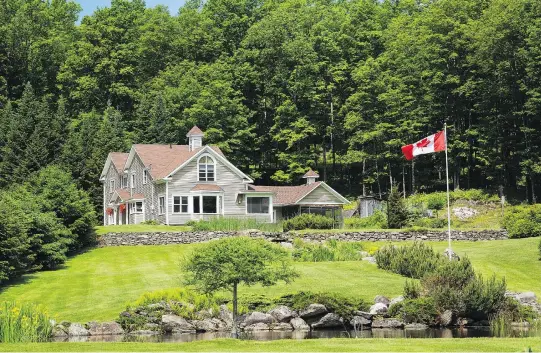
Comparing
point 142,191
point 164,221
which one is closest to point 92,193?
point 142,191

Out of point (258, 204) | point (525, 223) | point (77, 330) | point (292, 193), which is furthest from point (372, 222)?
point (77, 330)

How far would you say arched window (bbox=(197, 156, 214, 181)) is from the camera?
52.7 meters

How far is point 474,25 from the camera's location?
6306 cm

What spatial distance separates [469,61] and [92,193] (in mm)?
32792

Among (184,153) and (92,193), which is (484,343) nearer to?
(184,153)

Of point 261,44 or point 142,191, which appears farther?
point 261,44

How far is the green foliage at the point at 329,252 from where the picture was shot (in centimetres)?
3603

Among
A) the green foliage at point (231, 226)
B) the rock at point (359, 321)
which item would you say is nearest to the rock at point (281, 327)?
the rock at point (359, 321)

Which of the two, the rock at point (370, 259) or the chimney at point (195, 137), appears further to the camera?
the chimney at point (195, 137)

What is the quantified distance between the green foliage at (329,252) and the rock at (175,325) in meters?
12.6

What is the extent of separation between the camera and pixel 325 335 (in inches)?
892

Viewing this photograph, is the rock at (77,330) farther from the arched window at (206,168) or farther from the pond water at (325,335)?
the arched window at (206,168)

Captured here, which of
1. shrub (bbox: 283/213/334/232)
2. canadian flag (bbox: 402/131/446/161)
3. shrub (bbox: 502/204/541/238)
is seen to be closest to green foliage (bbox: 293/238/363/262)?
canadian flag (bbox: 402/131/446/161)

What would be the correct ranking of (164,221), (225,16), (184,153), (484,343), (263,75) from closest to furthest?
(484,343) < (164,221) < (184,153) < (263,75) < (225,16)
